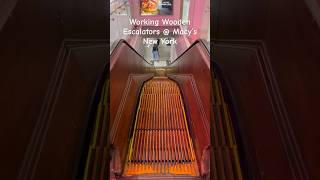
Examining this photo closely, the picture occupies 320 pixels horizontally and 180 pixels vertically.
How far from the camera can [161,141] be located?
16.6ft

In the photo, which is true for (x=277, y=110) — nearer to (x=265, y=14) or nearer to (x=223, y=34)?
(x=265, y=14)

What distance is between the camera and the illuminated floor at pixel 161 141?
436 cm

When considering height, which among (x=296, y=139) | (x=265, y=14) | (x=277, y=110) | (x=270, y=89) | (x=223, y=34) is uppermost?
(x=223, y=34)

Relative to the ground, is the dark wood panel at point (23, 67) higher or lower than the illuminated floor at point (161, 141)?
lower

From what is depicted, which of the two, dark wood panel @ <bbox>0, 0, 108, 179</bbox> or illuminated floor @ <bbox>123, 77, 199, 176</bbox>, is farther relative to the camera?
illuminated floor @ <bbox>123, 77, 199, 176</bbox>

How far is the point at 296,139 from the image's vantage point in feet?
7.27

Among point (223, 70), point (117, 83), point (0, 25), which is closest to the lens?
point (0, 25)

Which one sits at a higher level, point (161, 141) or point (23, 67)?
point (161, 141)

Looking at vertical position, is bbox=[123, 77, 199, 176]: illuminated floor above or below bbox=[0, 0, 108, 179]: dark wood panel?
above

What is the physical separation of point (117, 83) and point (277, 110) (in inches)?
115

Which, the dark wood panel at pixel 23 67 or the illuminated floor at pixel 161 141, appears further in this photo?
the illuminated floor at pixel 161 141

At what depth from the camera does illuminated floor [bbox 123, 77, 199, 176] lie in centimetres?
436

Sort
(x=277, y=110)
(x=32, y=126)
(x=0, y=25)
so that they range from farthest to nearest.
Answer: (x=277, y=110) < (x=32, y=126) < (x=0, y=25)

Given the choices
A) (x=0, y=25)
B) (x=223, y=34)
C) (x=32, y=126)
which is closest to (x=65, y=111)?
(x=32, y=126)
